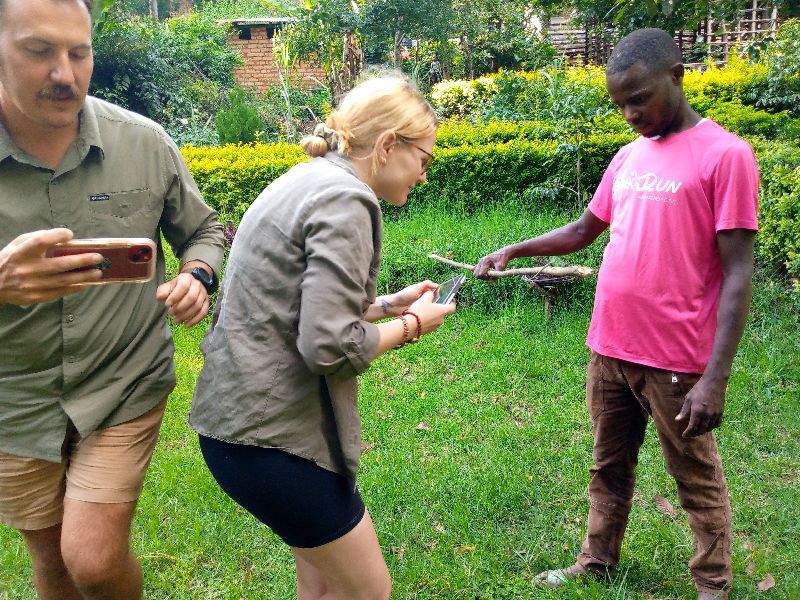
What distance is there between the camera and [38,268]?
1.76 meters

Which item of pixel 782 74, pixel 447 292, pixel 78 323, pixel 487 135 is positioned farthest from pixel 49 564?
pixel 782 74

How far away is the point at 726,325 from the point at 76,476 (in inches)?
81.5

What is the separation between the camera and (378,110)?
6.40 ft

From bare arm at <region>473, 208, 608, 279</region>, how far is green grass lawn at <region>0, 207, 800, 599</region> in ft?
4.00

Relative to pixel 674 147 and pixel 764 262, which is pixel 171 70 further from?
pixel 674 147

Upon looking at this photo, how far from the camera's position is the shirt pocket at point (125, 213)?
218 centimetres

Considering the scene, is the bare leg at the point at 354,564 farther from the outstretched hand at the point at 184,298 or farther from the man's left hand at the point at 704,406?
the man's left hand at the point at 704,406

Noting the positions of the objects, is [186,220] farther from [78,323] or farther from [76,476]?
[76,476]

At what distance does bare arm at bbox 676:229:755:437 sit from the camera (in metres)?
2.26

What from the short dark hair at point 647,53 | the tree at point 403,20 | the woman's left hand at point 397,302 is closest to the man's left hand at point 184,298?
the woman's left hand at point 397,302

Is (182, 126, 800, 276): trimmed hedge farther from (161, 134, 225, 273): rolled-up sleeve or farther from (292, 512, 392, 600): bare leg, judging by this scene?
(292, 512, 392, 600): bare leg

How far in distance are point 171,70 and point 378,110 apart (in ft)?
55.4

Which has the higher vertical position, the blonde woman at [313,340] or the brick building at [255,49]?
the brick building at [255,49]

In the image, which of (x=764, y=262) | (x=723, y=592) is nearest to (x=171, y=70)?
(x=764, y=262)
